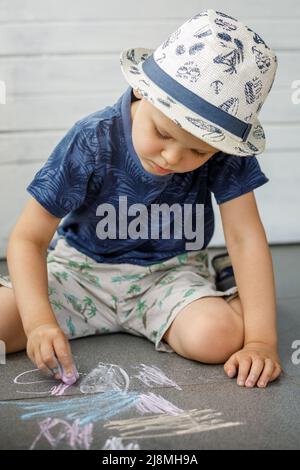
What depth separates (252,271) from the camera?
49.3 inches

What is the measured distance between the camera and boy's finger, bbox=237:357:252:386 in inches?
43.9

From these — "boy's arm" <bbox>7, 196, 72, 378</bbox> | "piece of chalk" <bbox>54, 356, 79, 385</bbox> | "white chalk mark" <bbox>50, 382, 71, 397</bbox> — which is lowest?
"white chalk mark" <bbox>50, 382, 71, 397</bbox>

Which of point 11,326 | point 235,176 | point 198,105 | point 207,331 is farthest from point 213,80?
point 11,326

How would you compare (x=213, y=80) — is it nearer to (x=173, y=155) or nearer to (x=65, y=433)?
(x=173, y=155)

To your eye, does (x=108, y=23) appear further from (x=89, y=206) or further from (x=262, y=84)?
(x=262, y=84)

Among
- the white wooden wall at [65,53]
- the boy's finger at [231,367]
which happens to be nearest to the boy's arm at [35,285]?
the boy's finger at [231,367]

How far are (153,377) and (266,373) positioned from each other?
17 centimetres

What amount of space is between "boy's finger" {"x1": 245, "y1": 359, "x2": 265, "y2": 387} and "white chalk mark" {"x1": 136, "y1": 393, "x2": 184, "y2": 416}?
133 mm

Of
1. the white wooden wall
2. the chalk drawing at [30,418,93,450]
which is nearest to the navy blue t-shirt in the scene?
the chalk drawing at [30,418,93,450]

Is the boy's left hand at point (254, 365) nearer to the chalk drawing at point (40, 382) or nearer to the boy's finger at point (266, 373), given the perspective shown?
the boy's finger at point (266, 373)

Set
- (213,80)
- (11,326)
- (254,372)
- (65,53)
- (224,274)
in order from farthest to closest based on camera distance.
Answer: (65,53), (224,274), (11,326), (254,372), (213,80)

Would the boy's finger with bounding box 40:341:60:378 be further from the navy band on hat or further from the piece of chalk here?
the navy band on hat

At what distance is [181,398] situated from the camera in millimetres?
1065
